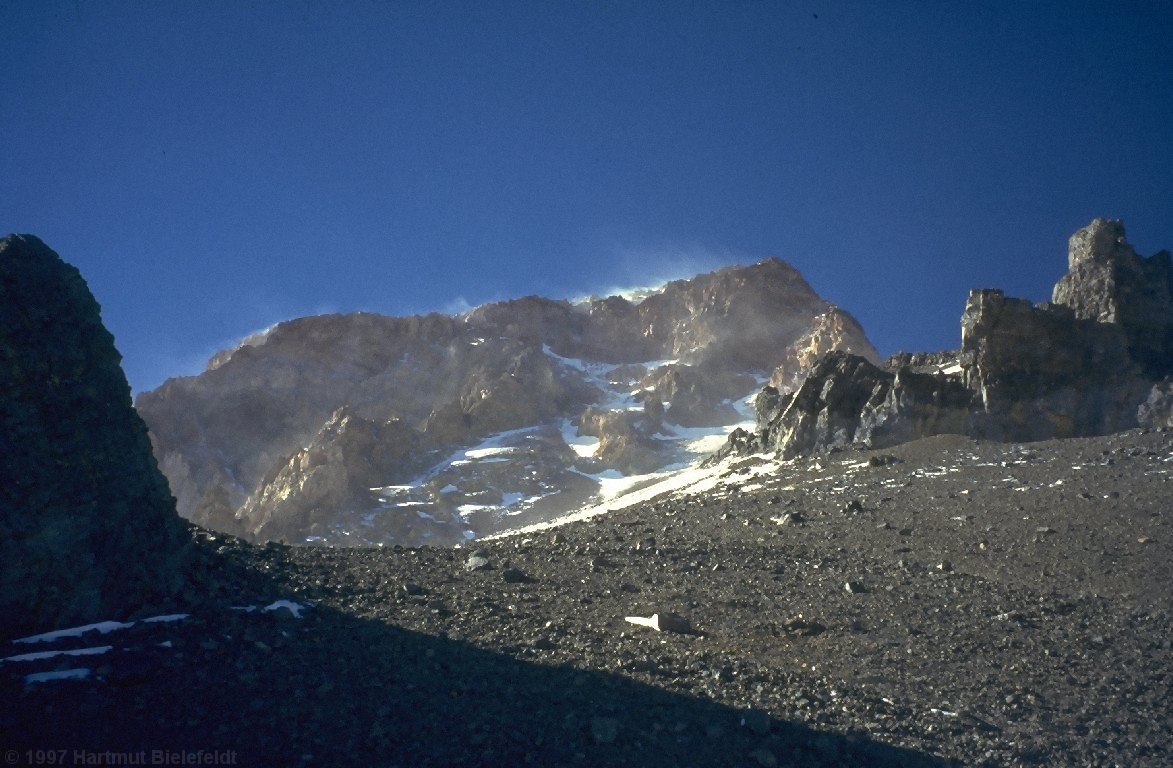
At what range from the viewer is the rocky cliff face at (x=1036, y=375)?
47.9 m

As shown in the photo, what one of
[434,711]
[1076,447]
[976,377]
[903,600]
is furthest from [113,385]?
[976,377]

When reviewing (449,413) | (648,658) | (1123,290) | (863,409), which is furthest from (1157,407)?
(449,413)

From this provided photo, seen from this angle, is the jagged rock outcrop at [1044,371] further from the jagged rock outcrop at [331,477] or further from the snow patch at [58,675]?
the jagged rock outcrop at [331,477]

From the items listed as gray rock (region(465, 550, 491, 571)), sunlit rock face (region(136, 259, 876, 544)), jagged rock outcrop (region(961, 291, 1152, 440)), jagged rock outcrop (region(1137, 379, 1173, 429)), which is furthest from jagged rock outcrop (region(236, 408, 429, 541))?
gray rock (region(465, 550, 491, 571))

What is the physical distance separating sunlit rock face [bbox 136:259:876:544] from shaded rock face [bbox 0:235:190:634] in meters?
84.3

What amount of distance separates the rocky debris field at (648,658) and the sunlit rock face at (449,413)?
270 feet

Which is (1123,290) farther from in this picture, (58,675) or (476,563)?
(58,675)

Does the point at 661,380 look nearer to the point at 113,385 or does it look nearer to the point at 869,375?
the point at 869,375

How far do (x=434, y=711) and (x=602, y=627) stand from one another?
434 centimetres

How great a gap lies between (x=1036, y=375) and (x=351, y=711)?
4944cm

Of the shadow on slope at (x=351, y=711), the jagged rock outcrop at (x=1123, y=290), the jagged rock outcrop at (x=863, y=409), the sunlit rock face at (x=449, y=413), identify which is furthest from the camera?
the sunlit rock face at (x=449, y=413)

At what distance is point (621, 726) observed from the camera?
868 cm

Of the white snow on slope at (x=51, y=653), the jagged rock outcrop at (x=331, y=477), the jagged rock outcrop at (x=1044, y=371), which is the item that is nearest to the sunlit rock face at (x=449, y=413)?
the jagged rock outcrop at (x=331, y=477)

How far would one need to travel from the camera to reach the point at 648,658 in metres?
10.9
